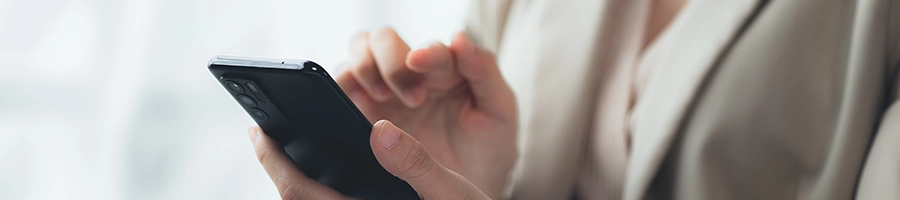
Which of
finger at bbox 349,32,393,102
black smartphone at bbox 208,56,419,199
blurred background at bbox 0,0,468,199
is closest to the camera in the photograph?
black smartphone at bbox 208,56,419,199

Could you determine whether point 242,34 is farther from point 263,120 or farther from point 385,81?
point 263,120

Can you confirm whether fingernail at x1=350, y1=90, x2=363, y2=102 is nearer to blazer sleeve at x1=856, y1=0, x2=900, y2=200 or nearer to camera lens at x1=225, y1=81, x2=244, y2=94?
camera lens at x1=225, y1=81, x2=244, y2=94

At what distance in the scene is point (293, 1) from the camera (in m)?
0.95

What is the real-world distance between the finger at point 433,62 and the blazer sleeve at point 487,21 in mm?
274

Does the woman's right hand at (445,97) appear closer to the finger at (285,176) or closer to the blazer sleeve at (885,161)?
the finger at (285,176)

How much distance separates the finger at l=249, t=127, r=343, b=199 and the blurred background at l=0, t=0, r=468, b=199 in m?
0.41

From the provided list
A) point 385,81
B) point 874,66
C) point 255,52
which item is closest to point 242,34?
point 255,52

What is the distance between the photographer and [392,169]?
0.39 meters

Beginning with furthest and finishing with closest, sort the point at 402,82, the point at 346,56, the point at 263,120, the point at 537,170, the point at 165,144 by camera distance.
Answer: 1. the point at 346,56
2. the point at 165,144
3. the point at 537,170
4. the point at 402,82
5. the point at 263,120

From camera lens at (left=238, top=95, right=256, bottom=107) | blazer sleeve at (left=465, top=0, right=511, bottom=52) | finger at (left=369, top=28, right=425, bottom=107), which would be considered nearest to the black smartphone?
camera lens at (left=238, top=95, right=256, bottom=107)

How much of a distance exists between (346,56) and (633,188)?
50 centimetres

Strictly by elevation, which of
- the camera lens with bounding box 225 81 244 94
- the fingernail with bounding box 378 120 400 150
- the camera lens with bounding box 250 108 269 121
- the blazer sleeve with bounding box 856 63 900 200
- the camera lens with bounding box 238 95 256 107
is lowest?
the blazer sleeve with bounding box 856 63 900 200

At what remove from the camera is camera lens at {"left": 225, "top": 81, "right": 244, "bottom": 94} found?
0.38 meters

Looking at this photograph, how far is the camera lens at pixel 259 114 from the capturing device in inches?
16.4
